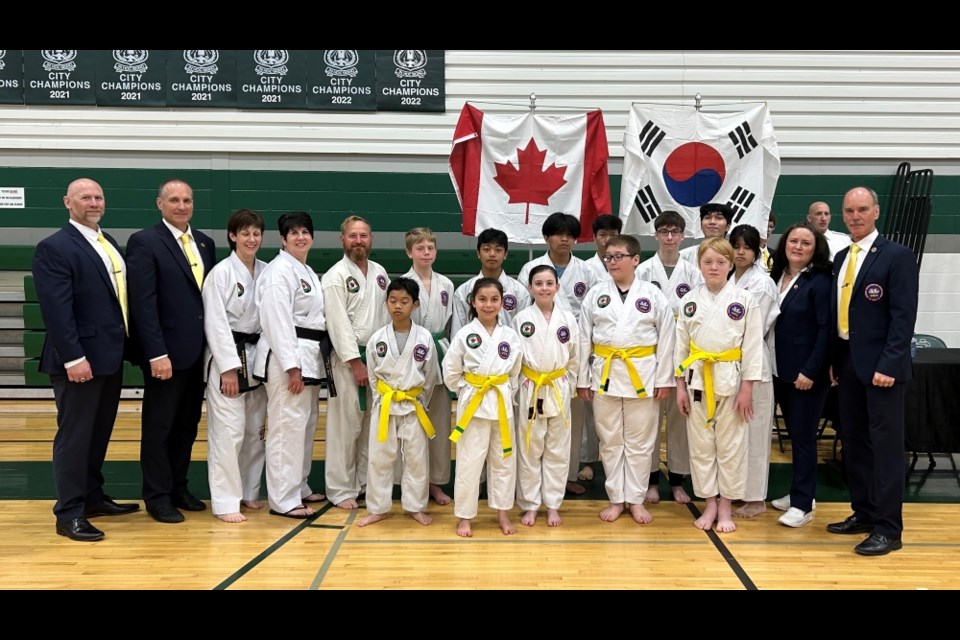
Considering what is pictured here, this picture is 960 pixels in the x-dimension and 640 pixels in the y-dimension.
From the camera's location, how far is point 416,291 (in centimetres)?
445

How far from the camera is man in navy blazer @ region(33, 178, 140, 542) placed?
409cm

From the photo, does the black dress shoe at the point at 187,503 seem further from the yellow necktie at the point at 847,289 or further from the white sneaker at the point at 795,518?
the yellow necktie at the point at 847,289

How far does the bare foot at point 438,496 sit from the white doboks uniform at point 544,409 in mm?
Answer: 598

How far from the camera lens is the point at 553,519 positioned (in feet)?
14.6

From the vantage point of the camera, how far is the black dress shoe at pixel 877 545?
3.96m

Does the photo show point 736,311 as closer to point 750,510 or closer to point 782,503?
point 750,510

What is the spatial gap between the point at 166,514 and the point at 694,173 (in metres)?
5.10

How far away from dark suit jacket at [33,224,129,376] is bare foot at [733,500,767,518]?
12.4ft

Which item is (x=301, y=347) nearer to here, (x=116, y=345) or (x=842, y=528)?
(x=116, y=345)

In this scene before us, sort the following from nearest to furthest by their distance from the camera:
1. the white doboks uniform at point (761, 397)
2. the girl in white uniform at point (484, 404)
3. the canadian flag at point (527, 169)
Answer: the girl in white uniform at point (484, 404) → the white doboks uniform at point (761, 397) → the canadian flag at point (527, 169)

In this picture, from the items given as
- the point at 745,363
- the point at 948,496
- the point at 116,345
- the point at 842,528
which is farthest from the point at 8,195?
the point at 948,496

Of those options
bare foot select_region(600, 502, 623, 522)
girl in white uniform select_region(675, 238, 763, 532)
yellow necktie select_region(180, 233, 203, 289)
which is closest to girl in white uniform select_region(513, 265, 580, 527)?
bare foot select_region(600, 502, 623, 522)

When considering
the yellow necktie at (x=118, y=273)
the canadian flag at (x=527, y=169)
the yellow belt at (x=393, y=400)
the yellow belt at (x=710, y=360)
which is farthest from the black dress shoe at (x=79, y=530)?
the canadian flag at (x=527, y=169)

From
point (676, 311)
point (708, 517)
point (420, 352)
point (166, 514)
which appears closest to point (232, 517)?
point (166, 514)
